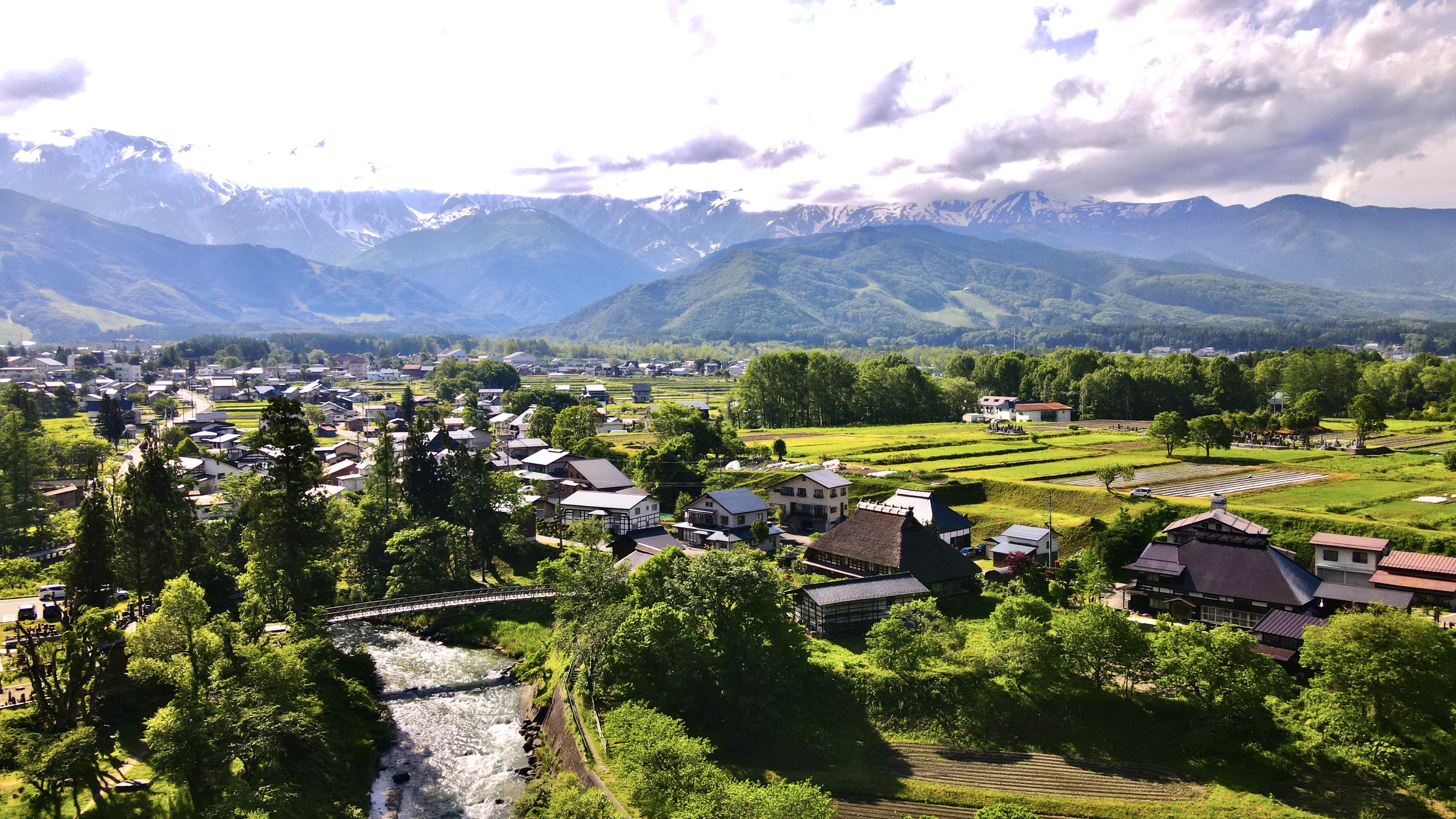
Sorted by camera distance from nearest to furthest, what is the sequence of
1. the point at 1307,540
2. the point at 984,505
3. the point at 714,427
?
the point at 1307,540, the point at 984,505, the point at 714,427

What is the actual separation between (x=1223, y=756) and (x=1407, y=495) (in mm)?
27529

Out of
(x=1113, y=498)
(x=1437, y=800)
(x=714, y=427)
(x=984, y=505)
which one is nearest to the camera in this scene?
(x=1437, y=800)

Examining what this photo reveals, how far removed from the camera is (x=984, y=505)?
157ft

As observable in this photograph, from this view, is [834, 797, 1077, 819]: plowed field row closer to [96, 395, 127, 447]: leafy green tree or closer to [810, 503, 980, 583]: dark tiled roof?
[810, 503, 980, 583]: dark tiled roof

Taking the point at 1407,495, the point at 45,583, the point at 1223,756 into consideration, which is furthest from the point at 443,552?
the point at 1407,495

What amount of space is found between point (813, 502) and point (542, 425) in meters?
38.6

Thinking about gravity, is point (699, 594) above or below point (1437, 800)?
above

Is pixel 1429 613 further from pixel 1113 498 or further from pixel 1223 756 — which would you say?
pixel 1113 498

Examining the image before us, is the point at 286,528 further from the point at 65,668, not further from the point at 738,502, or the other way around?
the point at 738,502

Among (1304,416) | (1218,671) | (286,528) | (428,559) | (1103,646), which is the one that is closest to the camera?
(1218,671)

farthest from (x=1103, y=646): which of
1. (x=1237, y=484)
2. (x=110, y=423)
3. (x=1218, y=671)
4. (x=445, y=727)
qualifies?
(x=110, y=423)

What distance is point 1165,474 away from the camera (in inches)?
2032

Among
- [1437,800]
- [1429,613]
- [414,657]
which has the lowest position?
[414,657]

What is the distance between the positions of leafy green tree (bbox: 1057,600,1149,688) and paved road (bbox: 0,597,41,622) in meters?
38.7
